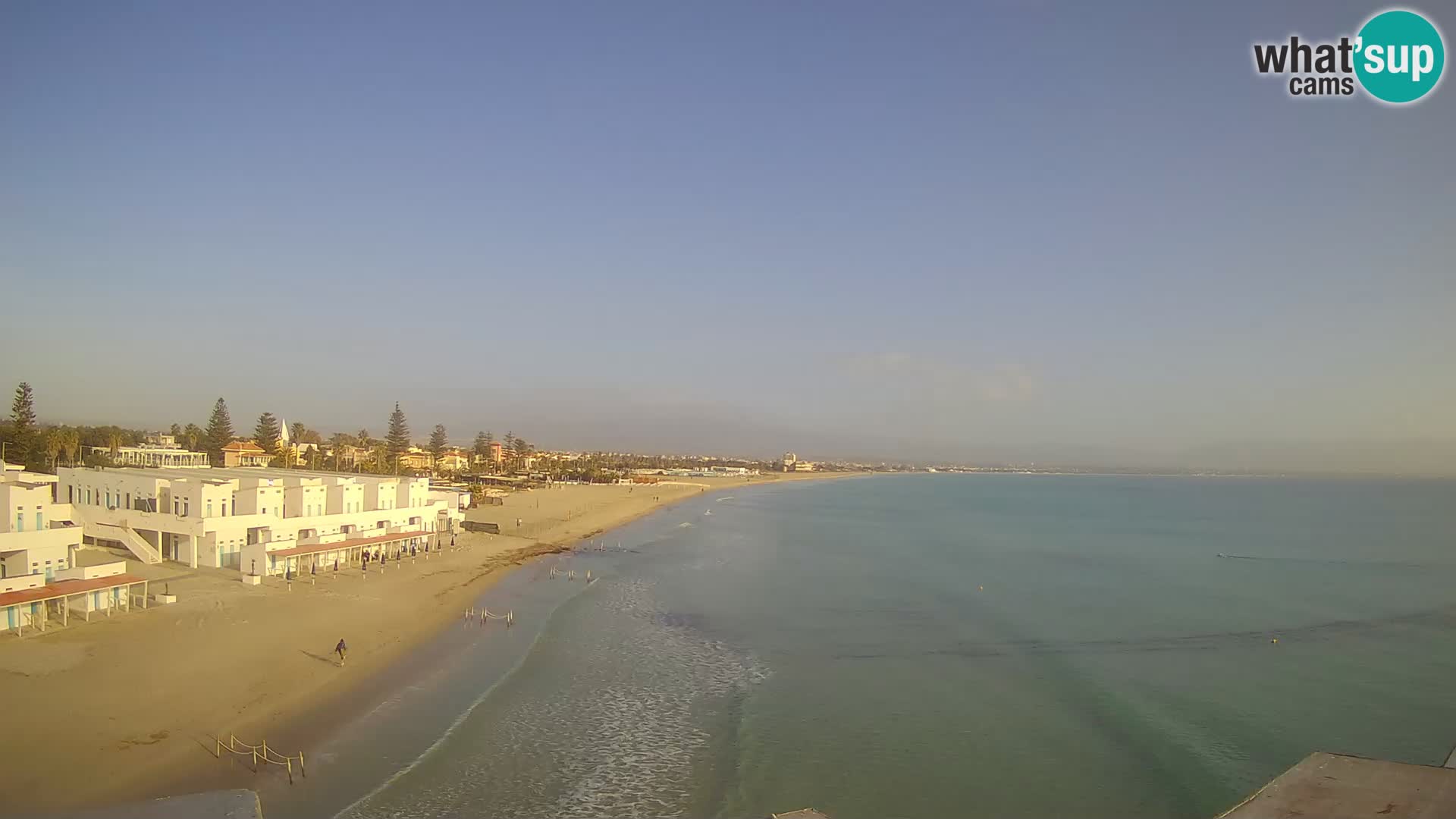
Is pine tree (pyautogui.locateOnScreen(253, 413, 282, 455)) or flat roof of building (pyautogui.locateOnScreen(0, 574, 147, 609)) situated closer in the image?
flat roof of building (pyautogui.locateOnScreen(0, 574, 147, 609))

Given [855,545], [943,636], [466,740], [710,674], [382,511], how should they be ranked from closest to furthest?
[466,740] → [710,674] → [943,636] → [382,511] → [855,545]

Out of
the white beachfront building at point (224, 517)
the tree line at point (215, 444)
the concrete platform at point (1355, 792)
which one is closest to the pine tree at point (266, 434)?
the tree line at point (215, 444)

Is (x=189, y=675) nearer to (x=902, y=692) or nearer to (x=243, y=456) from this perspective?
(x=902, y=692)

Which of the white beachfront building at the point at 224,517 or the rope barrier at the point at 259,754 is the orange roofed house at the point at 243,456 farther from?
the rope barrier at the point at 259,754

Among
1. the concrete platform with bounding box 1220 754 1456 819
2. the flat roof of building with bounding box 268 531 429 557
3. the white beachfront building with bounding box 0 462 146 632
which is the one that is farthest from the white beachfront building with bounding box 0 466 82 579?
the concrete platform with bounding box 1220 754 1456 819

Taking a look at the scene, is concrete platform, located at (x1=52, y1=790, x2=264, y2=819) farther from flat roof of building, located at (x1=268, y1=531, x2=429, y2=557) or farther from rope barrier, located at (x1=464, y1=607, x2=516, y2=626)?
flat roof of building, located at (x1=268, y1=531, x2=429, y2=557)

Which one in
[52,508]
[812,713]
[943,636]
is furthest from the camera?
[943,636]

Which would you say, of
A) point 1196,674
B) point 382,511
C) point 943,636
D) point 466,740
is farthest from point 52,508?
→ point 1196,674

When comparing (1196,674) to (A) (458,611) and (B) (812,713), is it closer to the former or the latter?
(B) (812,713)
